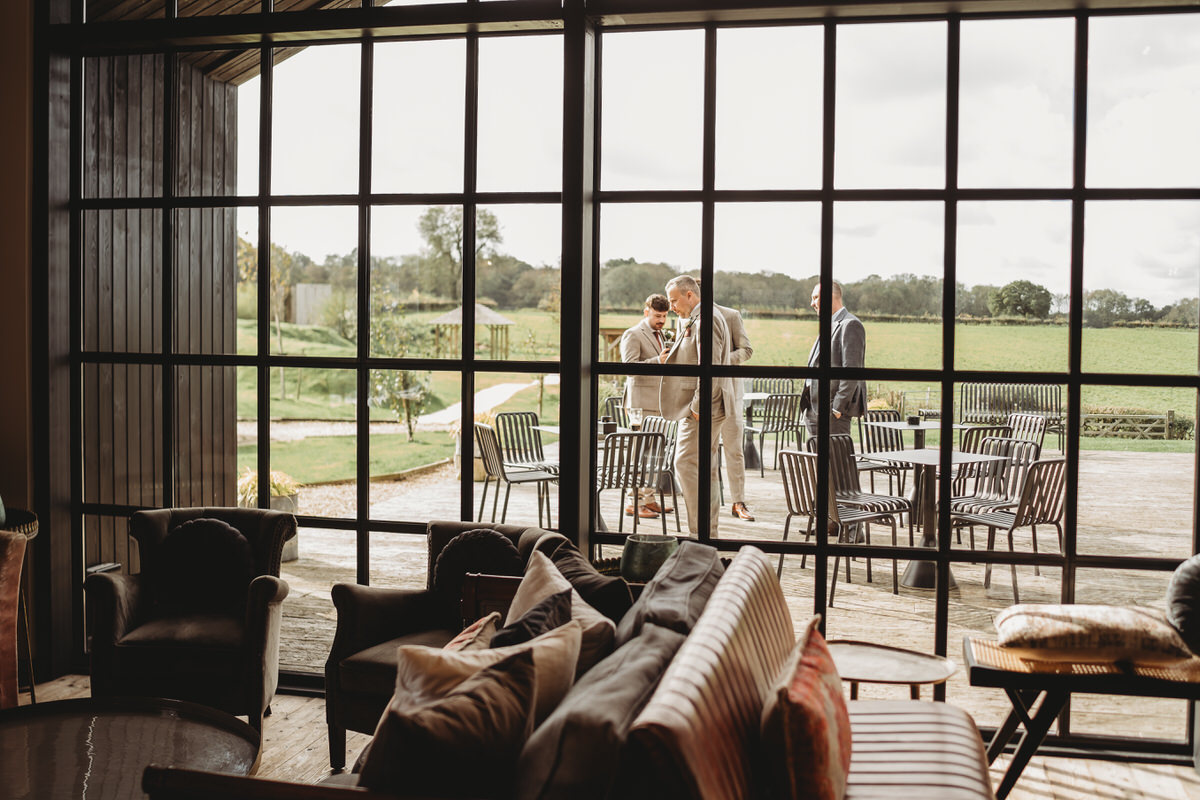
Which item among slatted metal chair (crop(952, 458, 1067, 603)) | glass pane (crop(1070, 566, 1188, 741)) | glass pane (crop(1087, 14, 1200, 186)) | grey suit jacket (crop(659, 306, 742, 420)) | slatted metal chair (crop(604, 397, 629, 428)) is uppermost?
glass pane (crop(1087, 14, 1200, 186))

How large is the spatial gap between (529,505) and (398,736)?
2.41m

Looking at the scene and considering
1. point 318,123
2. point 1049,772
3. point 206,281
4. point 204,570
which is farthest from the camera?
point 206,281

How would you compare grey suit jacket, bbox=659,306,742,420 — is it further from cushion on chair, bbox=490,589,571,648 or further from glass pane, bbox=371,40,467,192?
cushion on chair, bbox=490,589,571,648

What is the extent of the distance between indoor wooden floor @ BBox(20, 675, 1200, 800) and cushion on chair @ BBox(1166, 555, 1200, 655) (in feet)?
2.00

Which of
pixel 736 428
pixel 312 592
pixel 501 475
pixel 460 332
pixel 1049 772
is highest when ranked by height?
pixel 460 332

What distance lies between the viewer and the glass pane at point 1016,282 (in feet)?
10.6

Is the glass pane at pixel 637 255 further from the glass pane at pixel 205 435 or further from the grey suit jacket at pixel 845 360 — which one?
the glass pane at pixel 205 435

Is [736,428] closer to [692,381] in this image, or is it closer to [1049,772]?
[692,381]

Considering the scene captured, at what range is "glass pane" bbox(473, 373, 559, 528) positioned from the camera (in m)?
3.62

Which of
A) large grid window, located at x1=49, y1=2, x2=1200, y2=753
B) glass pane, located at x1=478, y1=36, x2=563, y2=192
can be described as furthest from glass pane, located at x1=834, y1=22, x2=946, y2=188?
glass pane, located at x1=478, y1=36, x2=563, y2=192

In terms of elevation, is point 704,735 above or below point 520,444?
below

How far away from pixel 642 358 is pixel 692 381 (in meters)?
0.22

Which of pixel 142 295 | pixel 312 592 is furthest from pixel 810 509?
pixel 142 295

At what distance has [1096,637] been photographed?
8.64 ft
